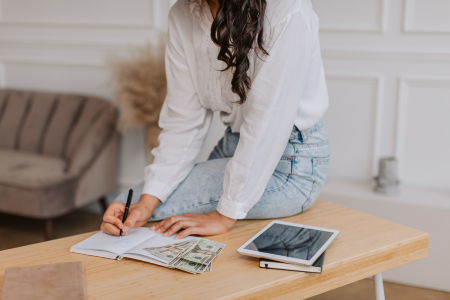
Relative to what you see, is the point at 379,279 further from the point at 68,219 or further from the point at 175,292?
the point at 68,219

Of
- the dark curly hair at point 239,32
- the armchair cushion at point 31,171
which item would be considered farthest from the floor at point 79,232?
the dark curly hair at point 239,32

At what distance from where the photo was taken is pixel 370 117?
81.4 inches

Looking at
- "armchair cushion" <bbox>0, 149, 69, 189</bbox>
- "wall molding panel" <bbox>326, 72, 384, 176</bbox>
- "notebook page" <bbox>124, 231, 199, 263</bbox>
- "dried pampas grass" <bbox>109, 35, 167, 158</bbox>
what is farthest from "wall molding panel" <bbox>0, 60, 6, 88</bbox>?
"notebook page" <bbox>124, 231, 199, 263</bbox>

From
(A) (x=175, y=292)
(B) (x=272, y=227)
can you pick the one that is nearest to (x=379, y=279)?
(B) (x=272, y=227)

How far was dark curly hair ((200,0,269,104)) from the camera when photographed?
104 cm

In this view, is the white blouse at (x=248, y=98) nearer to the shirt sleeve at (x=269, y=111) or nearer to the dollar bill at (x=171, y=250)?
the shirt sleeve at (x=269, y=111)

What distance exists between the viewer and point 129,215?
3.75ft

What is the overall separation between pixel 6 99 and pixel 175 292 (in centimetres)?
245

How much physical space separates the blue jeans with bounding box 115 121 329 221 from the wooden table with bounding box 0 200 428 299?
57 millimetres

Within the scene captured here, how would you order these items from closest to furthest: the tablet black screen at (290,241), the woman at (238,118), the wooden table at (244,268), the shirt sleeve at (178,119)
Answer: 1. the wooden table at (244,268)
2. the tablet black screen at (290,241)
3. the woman at (238,118)
4. the shirt sleeve at (178,119)

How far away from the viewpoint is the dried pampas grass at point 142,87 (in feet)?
6.89

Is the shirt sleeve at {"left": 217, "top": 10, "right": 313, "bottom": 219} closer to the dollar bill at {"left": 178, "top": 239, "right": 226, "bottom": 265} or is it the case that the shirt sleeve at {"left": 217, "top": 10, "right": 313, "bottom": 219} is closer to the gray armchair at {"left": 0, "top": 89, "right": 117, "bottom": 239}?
the dollar bill at {"left": 178, "top": 239, "right": 226, "bottom": 265}

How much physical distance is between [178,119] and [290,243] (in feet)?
1.83

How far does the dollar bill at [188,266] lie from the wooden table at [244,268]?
13mm
